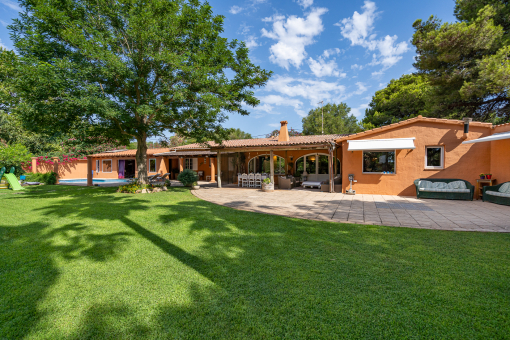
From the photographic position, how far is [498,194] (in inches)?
371

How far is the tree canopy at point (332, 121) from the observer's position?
3662 cm

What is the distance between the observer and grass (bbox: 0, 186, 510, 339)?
2.44 m

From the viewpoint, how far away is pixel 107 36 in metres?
11.8

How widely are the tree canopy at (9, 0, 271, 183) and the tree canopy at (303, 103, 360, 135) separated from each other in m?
24.6

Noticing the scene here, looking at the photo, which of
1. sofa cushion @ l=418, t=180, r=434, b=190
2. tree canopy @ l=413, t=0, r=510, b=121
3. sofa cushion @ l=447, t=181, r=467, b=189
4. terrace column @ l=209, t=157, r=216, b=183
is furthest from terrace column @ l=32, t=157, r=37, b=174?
→ tree canopy @ l=413, t=0, r=510, b=121

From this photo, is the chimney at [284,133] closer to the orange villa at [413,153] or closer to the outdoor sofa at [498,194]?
the orange villa at [413,153]

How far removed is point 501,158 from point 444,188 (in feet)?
8.84

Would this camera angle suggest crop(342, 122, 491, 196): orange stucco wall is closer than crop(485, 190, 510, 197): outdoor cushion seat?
No

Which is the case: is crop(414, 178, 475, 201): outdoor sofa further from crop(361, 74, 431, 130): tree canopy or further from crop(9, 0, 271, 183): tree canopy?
crop(361, 74, 431, 130): tree canopy

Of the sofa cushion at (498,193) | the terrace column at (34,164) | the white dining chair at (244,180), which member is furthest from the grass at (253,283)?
the terrace column at (34,164)

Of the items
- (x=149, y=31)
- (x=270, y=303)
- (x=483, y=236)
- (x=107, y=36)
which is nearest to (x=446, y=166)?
(x=483, y=236)

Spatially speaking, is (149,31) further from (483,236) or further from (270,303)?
(483,236)

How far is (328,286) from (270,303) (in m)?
0.97

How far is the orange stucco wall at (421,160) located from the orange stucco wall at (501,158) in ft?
0.97
